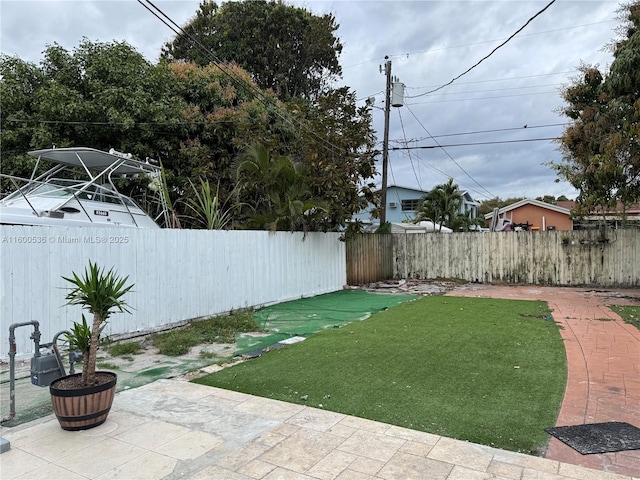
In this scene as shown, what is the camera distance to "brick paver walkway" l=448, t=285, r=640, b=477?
122 inches

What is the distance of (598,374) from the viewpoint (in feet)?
16.3

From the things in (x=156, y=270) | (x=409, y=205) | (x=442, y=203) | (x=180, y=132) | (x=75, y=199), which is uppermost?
(x=180, y=132)

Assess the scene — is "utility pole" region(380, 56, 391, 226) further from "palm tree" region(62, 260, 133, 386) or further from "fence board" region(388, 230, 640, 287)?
"palm tree" region(62, 260, 133, 386)

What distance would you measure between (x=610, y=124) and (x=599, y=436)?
346 inches

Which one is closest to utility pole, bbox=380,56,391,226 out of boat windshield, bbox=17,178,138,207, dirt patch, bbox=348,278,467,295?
dirt patch, bbox=348,278,467,295

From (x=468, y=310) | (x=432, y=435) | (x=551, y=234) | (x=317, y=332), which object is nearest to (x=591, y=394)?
(x=432, y=435)

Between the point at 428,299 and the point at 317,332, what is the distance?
15.5 feet

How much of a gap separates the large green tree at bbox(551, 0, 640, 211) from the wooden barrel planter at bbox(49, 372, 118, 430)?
9341 mm

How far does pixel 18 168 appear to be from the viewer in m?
12.7

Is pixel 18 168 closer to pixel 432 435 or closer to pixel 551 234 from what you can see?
pixel 432 435

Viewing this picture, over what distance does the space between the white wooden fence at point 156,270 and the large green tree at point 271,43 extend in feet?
41.3

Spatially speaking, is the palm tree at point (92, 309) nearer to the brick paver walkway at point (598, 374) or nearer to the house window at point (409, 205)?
the brick paver walkway at point (598, 374)

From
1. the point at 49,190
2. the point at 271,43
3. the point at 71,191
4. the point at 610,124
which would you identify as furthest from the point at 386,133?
the point at 49,190

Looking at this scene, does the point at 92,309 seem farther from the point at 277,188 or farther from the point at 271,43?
the point at 271,43
